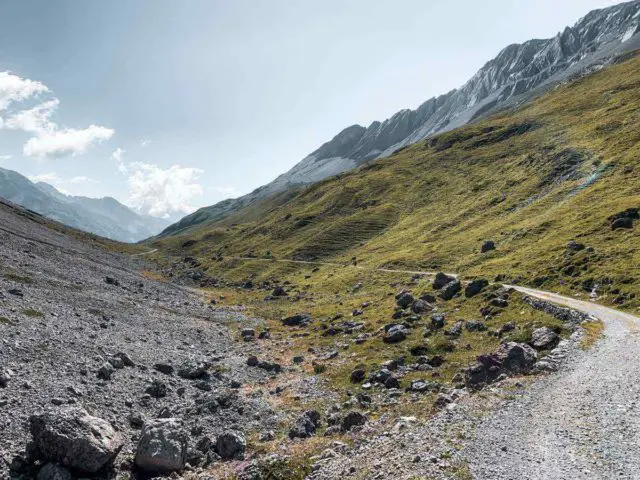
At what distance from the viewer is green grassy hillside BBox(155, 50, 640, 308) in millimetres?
63281

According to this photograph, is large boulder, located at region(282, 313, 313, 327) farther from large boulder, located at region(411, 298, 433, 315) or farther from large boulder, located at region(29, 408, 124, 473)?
large boulder, located at region(29, 408, 124, 473)

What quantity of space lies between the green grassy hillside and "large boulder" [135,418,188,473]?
4642 centimetres

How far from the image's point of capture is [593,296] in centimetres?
5103

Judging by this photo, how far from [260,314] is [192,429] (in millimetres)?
53811

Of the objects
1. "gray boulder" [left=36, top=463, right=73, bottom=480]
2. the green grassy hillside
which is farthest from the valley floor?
the green grassy hillside

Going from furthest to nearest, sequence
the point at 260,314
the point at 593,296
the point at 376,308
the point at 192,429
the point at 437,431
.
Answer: the point at 260,314 → the point at 376,308 → the point at 593,296 → the point at 192,429 → the point at 437,431

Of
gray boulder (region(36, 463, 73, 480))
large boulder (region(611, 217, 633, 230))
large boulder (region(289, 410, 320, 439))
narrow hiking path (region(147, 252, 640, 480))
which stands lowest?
large boulder (region(289, 410, 320, 439))

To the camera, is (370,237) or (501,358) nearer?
(501,358)

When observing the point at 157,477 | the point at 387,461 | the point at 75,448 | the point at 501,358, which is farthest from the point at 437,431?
the point at 75,448

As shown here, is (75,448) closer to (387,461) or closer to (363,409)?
(387,461)

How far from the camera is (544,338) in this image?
36281 millimetres

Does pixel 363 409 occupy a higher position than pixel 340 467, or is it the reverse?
pixel 340 467

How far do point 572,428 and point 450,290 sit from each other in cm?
4198

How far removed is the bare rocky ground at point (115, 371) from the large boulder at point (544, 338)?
73.7 ft
